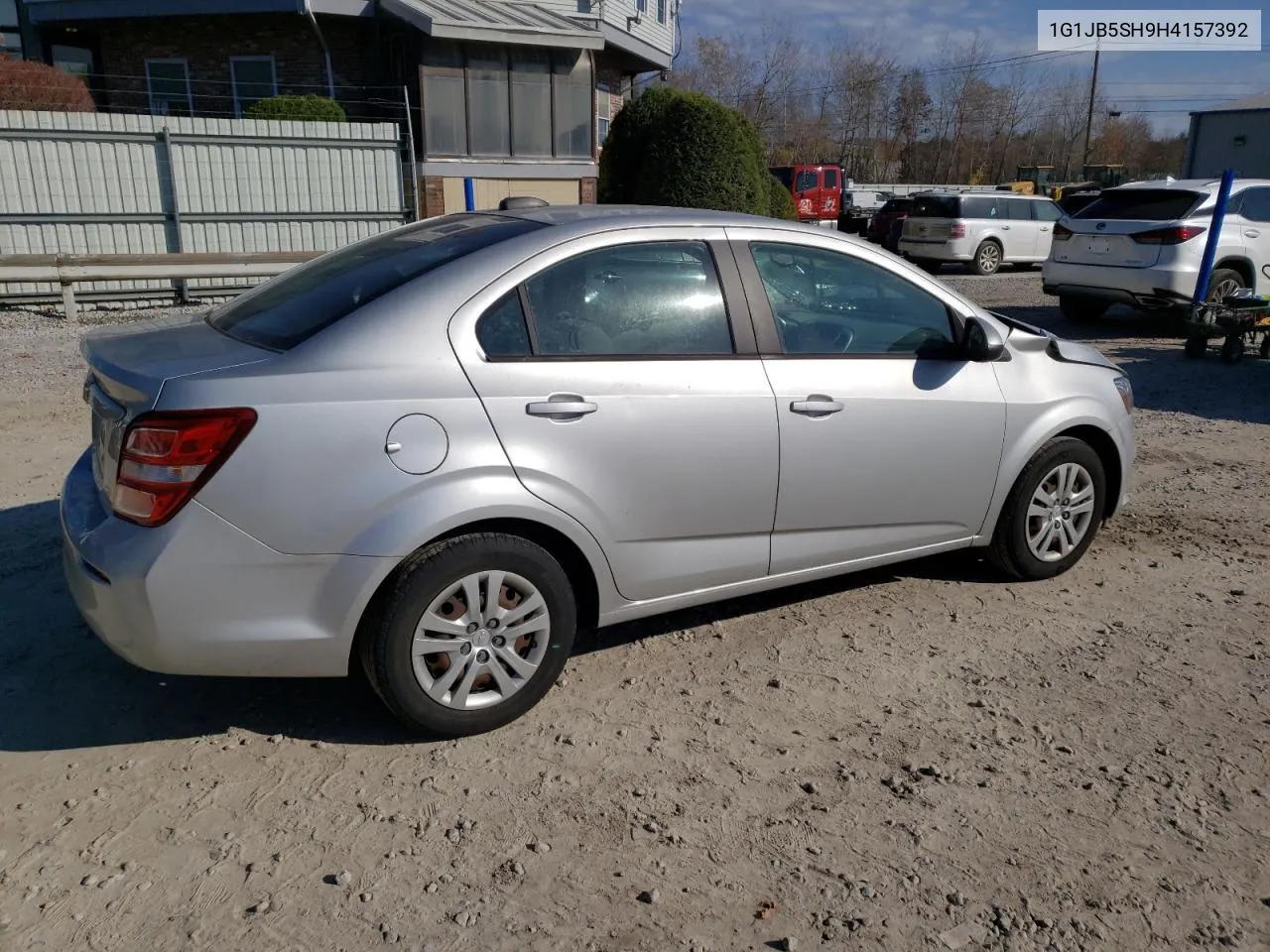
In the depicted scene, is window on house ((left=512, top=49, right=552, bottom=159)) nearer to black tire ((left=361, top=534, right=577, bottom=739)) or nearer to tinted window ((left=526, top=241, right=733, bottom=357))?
tinted window ((left=526, top=241, right=733, bottom=357))

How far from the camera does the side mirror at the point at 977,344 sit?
4473 millimetres

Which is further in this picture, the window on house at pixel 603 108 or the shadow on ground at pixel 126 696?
the window on house at pixel 603 108

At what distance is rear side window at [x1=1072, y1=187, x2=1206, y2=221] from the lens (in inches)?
465

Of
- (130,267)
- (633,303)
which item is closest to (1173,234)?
(633,303)

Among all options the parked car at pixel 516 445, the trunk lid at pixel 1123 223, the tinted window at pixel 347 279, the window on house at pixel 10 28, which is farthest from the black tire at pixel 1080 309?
the window on house at pixel 10 28

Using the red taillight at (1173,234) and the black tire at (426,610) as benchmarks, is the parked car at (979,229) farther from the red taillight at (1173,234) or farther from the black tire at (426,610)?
the black tire at (426,610)

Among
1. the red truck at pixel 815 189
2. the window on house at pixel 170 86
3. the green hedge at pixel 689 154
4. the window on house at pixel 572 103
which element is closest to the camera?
the green hedge at pixel 689 154

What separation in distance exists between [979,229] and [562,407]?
19.3 metres

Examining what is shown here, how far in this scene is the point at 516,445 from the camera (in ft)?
11.4

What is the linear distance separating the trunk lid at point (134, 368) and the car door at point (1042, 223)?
20.8 meters

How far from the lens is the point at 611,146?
1595cm

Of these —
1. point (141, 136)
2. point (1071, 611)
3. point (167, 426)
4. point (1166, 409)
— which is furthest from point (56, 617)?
point (141, 136)

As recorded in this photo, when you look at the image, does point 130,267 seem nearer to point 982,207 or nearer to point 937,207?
point 937,207

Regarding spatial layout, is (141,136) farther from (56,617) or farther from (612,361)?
(612,361)
